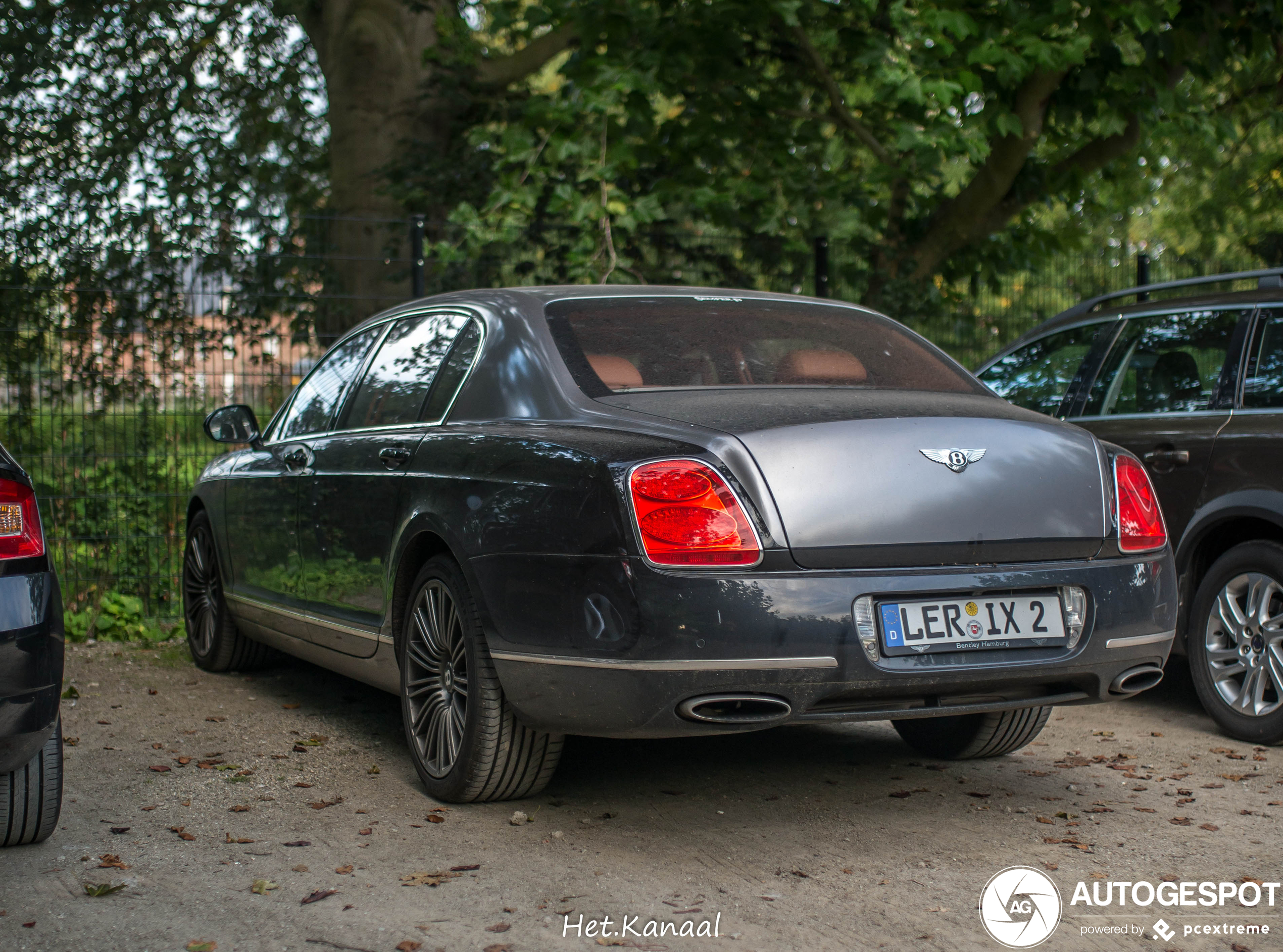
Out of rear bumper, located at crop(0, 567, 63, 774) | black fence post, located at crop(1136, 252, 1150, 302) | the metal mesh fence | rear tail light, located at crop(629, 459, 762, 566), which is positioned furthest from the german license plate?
black fence post, located at crop(1136, 252, 1150, 302)

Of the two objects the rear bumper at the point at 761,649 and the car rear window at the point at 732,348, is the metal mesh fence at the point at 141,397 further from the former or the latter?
the rear bumper at the point at 761,649

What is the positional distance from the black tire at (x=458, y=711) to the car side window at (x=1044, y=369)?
10.2 ft

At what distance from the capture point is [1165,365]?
5824mm

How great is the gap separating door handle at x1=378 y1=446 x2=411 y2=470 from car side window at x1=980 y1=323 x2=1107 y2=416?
297 cm

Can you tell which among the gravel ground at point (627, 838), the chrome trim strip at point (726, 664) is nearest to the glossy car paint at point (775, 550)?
the chrome trim strip at point (726, 664)

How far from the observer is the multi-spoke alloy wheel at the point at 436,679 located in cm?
425

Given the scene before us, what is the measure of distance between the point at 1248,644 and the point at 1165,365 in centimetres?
128

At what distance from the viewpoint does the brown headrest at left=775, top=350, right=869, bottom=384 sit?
437 cm

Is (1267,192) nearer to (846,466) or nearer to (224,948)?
(846,466)

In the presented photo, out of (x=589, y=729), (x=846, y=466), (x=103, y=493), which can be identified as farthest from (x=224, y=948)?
(x=103, y=493)

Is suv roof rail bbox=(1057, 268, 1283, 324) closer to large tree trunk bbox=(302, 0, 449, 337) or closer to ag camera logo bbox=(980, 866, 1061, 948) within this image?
ag camera logo bbox=(980, 866, 1061, 948)

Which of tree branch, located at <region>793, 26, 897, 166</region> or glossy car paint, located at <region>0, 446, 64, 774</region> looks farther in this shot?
tree branch, located at <region>793, 26, 897, 166</region>

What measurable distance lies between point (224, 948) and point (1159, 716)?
13.6ft

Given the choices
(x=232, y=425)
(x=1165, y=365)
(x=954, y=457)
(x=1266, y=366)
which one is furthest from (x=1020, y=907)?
(x=232, y=425)
